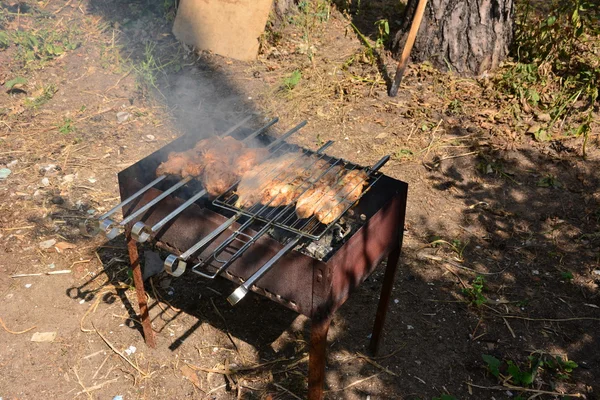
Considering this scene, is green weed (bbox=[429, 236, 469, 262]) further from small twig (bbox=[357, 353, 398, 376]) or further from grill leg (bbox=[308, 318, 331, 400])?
grill leg (bbox=[308, 318, 331, 400])

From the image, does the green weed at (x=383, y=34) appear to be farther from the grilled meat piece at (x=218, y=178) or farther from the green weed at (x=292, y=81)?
the grilled meat piece at (x=218, y=178)

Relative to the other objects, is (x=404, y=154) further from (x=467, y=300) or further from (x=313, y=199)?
(x=313, y=199)

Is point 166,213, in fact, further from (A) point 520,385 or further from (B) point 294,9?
(B) point 294,9

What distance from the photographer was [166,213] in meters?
3.63

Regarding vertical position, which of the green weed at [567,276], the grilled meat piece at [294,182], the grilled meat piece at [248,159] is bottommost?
the green weed at [567,276]

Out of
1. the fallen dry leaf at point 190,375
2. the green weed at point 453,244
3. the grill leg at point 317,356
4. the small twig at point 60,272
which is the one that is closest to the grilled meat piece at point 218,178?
the grill leg at point 317,356

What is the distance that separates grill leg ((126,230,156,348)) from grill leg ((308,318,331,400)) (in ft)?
4.53

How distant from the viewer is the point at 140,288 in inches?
167

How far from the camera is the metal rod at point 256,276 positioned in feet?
9.21

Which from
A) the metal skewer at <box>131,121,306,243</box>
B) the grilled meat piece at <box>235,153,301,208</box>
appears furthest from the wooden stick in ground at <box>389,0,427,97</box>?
the metal skewer at <box>131,121,306,243</box>

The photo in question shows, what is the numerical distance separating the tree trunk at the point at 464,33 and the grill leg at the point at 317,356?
5.09 m

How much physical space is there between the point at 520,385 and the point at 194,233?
2.55m

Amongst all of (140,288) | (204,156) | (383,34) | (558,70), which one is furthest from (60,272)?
(558,70)

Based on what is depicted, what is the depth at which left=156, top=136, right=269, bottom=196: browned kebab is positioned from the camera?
3.67m
